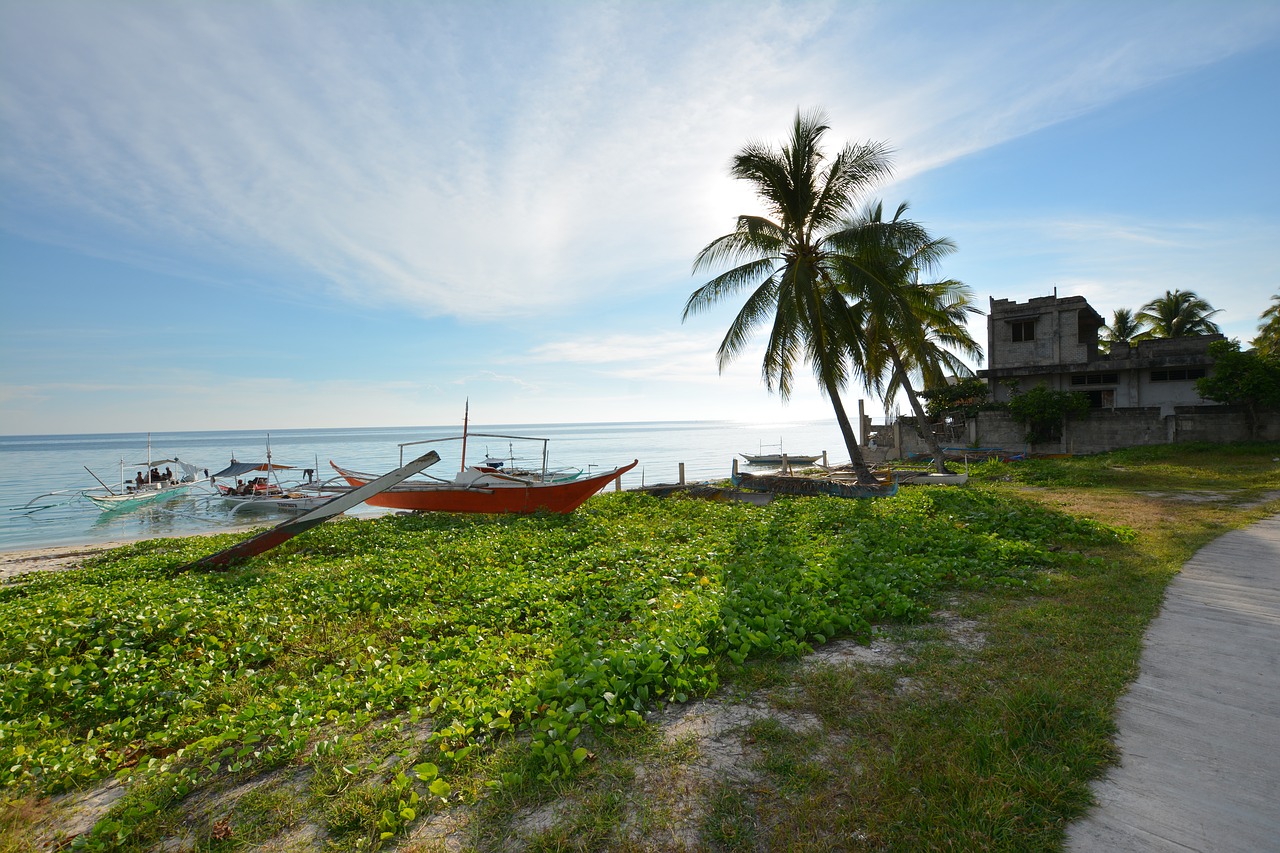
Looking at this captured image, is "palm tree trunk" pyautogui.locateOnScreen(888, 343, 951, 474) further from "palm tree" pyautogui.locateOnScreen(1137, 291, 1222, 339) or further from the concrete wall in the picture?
"palm tree" pyautogui.locateOnScreen(1137, 291, 1222, 339)

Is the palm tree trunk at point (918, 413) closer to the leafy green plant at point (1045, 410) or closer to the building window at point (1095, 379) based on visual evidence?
the leafy green plant at point (1045, 410)

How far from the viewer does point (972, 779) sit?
3119 millimetres

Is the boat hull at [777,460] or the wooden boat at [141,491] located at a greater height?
the boat hull at [777,460]

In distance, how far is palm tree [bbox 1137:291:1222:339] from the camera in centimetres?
4066

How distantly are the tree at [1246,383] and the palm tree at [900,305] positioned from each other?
870 cm

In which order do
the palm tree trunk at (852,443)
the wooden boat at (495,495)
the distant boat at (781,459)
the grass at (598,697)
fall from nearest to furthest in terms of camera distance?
the grass at (598,697) → the wooden boat at (495,495) → the palm tree trunk at (852,443) → the distant boat at (781,459)

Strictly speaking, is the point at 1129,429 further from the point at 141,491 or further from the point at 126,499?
the point at 141,491

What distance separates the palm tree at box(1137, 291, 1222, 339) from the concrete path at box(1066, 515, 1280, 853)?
4676 cm

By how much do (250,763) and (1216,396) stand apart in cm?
3332

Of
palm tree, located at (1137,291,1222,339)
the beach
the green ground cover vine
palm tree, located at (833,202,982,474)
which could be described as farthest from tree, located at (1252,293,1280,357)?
the beach

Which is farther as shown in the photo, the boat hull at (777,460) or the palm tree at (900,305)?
the boat hull at (777,460)

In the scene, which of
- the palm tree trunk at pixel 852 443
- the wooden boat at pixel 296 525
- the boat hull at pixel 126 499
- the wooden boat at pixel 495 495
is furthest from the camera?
the boat hull at pixel 126 499

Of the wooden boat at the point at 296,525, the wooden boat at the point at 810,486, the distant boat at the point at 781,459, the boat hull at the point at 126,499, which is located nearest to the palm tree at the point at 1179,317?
the distant boat at the point at 781,459

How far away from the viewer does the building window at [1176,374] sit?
1120 inches
